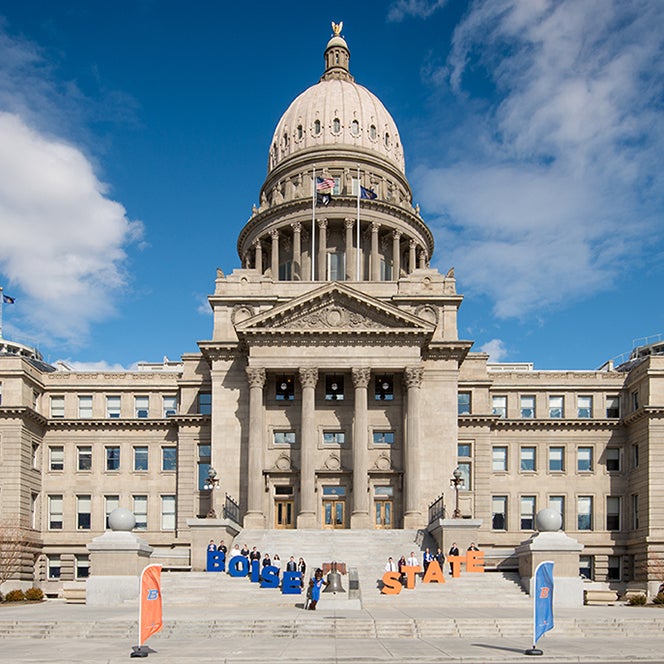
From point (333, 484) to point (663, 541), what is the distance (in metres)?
25.1

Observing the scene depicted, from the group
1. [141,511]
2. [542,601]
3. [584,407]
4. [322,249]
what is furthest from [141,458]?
[542,601]

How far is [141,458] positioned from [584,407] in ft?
122

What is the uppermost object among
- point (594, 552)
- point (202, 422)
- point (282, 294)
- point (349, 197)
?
point (349, 197)

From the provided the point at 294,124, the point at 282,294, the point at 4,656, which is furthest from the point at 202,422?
the point at 4,656

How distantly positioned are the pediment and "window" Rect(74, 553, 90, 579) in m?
24.0

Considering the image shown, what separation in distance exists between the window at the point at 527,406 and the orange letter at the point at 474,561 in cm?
2982

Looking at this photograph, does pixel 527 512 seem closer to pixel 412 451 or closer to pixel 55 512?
pixel 412 451

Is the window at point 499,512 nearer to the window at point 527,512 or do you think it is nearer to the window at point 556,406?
the window at point 527,512

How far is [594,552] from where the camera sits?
69.2m

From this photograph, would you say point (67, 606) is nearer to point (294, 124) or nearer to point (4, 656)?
point (4, 656)

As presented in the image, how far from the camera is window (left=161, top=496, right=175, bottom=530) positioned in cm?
7050

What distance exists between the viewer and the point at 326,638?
92.4ft

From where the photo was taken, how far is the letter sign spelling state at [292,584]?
129 ft

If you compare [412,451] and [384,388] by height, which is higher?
[384,388]
